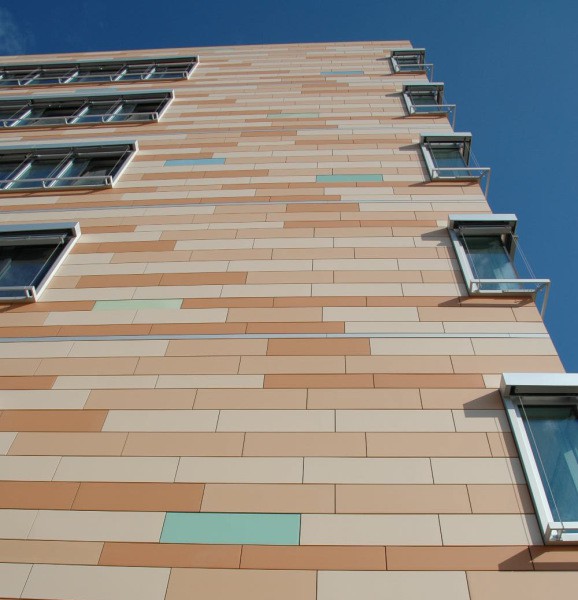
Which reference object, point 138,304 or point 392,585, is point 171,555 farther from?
point 138,304

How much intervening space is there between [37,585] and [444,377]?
4756mm

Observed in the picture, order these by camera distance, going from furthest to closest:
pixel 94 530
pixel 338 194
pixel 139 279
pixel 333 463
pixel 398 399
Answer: pixel 338 194, pixel 139 279, pixel 398 399, pixel 333 463, pixel 94 530

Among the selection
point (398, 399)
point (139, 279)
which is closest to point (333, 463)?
point (398, 399)

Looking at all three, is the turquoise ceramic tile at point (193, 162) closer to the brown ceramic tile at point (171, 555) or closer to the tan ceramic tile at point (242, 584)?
the brown ceramic tile at point (171, 555)

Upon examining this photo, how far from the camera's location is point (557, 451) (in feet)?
17.9

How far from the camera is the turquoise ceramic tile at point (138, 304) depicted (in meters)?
7.76

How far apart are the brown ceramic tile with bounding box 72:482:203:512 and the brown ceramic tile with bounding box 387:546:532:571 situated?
2.01 m

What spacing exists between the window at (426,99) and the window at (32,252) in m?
9.30

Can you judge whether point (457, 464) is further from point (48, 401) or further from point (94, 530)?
point (48, 401)

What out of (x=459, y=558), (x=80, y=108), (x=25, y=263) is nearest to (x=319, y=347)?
(x=459, y=558)

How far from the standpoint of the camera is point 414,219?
9320 millimetres

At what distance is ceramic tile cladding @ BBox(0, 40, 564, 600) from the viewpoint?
4.79m

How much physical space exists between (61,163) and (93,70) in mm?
10454

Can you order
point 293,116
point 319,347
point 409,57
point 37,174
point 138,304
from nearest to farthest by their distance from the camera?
point 319,347 → point 138,304 → point 37,174 → point 293,116 → point 409,57
